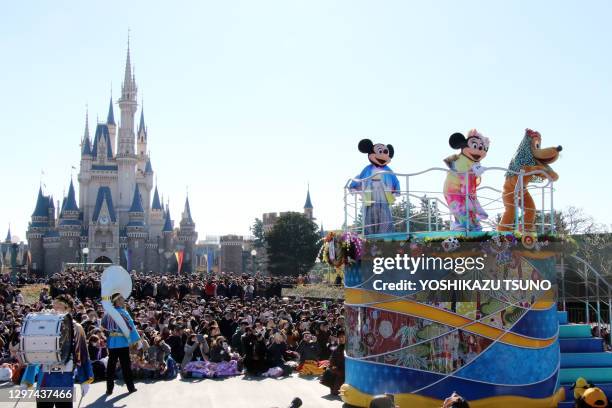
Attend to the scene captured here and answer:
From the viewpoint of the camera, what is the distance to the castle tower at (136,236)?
9178cm

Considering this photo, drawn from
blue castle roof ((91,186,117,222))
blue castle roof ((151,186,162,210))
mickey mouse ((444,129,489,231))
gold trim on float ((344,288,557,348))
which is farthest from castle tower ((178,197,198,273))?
gold trim on float ((344,288,557,348))

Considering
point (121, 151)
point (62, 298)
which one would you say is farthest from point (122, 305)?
point (121, 151)

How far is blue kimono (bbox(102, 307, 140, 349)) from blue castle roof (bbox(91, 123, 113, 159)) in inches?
3528

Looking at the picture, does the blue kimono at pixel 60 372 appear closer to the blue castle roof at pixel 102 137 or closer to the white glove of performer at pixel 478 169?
the white glove of performer at pixel 478 169

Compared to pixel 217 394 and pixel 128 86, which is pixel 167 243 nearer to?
pixel 128 86

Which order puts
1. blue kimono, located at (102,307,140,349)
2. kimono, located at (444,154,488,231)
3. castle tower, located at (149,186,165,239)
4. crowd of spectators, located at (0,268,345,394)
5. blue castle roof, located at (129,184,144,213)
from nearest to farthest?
kimono, located at (444,154,488,231)
blue kimono, located at (102,307,140,349)
crowd of spectators, located at (0,268,345,394)
blue castle roof, located at (129,184,144,213)
castle tower, located at (149,186,165,239)

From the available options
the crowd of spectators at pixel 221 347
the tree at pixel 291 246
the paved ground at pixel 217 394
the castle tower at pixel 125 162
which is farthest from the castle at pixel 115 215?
the paved ground at pixel 217 394

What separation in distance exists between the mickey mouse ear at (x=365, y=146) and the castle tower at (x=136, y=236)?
266 feet

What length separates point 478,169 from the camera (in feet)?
39.1

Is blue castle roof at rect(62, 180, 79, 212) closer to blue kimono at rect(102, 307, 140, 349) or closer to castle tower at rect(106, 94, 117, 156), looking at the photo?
castle tower at rect(106, 94, 117, 156)

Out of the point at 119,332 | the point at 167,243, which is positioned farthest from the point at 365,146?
the point at 167,243

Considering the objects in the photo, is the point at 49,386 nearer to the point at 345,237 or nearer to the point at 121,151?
the point at 345,237

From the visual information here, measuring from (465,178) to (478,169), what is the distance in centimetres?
40

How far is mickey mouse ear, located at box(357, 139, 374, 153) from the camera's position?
1305 cm
